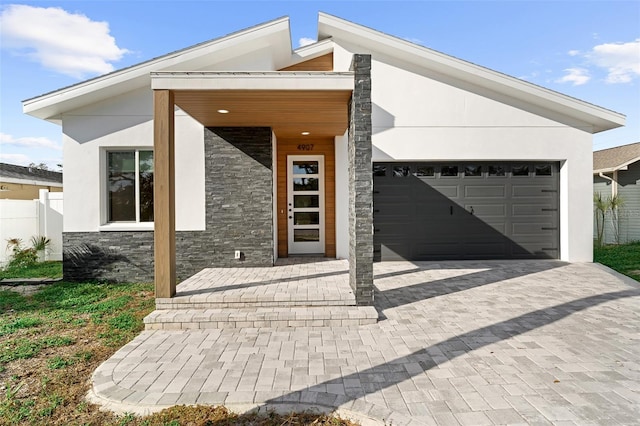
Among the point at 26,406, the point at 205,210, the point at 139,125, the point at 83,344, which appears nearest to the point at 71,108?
the point at 139,125

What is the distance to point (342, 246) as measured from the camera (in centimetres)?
845

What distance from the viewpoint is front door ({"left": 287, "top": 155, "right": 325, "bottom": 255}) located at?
8.98m

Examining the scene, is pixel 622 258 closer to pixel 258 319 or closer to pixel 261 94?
pixel 258 319

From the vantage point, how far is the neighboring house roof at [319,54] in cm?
688

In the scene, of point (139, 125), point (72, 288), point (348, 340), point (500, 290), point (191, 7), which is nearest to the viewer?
point (348, 340)

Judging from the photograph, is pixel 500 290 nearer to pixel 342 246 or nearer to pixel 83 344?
pixel 342 246

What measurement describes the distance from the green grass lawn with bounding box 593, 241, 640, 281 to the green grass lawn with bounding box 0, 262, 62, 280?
41.3 ft

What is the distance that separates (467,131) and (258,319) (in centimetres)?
684

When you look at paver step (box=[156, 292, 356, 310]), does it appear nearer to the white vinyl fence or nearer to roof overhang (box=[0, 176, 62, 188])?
the white vinyl fence

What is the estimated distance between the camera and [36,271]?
8625 mm

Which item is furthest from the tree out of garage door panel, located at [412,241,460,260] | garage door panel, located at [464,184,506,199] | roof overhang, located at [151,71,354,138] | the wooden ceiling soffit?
roof overhang, located at [151,71,354,138]

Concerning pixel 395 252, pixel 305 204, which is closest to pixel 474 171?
pixel 395 252

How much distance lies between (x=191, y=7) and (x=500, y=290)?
8936mm

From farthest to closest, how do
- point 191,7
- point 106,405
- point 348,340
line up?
point 191,7 < point 348,340 < point 106,405
